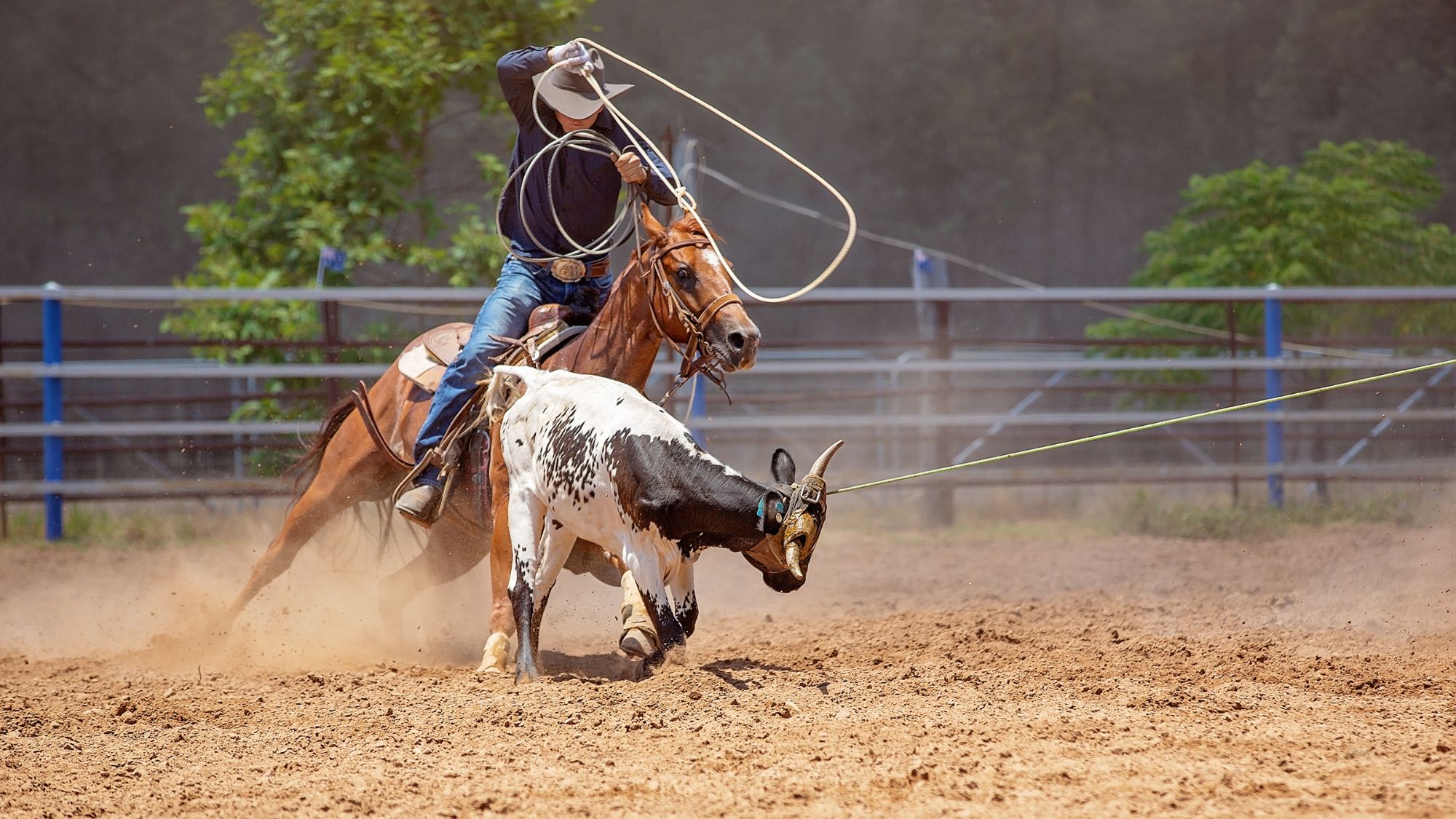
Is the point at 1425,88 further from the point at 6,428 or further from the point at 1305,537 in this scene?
the point at 6,428

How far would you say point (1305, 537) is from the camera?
8.76 meters

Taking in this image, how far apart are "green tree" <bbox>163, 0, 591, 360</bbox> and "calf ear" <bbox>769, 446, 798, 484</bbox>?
6801mm

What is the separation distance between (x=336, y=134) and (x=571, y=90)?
20.1ft

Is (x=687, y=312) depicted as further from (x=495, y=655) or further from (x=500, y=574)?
(x=495, y=655)

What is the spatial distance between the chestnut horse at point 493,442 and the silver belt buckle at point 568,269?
1.13 feet

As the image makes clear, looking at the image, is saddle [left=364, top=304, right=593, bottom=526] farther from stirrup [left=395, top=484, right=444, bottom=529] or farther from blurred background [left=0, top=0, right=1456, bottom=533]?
blurred background [left=0, top=0, right=1456, bottom=533]

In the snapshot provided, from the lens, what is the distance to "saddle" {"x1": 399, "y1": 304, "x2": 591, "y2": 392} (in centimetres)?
500

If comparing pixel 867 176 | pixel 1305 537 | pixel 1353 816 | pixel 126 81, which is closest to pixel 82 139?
pixel 126 81

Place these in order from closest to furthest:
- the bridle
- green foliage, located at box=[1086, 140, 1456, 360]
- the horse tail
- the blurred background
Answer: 1. the bridle
2. the horse tail
3. the blurred background
4. green foliage, located at box=[1086, 140, 1456, 360]

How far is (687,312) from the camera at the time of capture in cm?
443

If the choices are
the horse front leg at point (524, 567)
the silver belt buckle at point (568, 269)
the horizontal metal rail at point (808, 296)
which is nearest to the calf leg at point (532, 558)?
the horse front leg at point (524, 567)

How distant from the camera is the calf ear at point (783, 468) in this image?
4.05m

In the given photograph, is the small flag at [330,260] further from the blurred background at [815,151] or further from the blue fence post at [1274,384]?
the blue fence post at [1274,384]

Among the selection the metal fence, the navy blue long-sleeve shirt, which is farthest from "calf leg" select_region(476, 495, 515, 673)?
the metal fence
